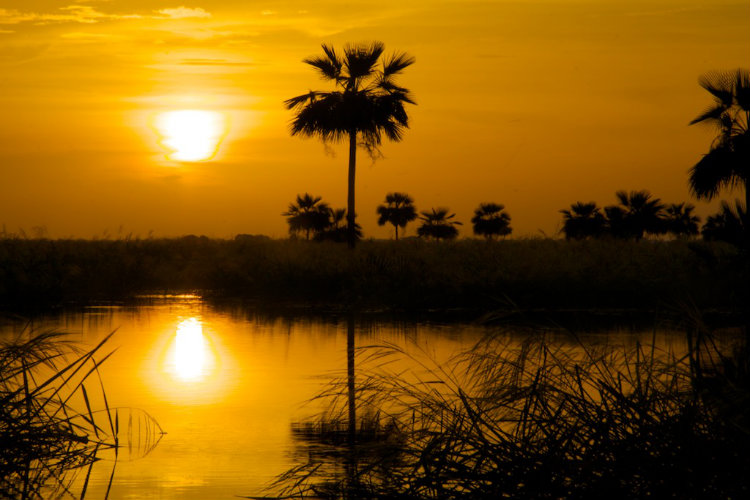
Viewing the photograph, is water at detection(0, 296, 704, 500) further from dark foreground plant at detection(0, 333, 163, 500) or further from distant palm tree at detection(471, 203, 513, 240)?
distant palm tree at detection(471, 203, 513, 240)

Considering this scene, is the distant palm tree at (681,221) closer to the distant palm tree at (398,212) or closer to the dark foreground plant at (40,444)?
the distant palm tree at (398,212)

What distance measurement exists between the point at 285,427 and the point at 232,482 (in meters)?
2.06

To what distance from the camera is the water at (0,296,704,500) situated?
780 cm

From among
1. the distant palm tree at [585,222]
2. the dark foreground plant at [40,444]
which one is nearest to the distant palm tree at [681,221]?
the distant palm tree at [585,222]

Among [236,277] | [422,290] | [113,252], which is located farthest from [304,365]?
[113,252]

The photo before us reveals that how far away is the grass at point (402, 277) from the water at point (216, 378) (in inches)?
160

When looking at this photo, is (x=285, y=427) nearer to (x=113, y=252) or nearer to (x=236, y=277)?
(x=236, y=277)

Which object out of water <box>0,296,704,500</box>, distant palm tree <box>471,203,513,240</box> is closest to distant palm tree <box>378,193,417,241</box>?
distant palm tree <box>471,203,513,240</box>

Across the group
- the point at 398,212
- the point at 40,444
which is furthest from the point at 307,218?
the point at 40,444

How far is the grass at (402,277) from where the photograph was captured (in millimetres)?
24906

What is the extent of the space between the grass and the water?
13.3 ft

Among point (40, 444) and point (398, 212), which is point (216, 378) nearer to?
point (40, 444)

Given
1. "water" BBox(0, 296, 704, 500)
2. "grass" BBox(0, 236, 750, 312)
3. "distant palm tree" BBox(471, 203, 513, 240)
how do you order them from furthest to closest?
"distant palm tree" BBox(471, 203, 513, 240), "grass" BBox(0, 236, 750, 312), "water" BBox(0, 296, 704, 500)

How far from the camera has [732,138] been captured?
22.8 meters
